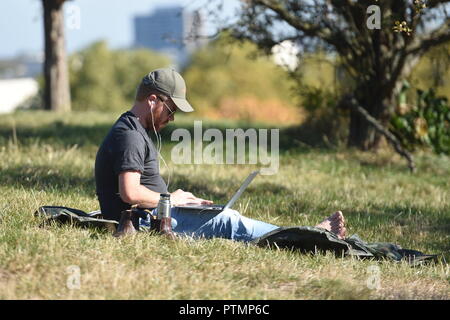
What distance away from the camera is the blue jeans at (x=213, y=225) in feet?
18.3

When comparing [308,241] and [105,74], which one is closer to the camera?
[308,241]

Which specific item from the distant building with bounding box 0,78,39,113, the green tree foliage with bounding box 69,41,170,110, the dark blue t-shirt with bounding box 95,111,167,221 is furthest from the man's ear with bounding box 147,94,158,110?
the distant building with bounding box 0,78,39,113

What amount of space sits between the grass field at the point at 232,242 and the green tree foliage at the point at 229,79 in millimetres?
43670

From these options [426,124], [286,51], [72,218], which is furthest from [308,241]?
[426,124]

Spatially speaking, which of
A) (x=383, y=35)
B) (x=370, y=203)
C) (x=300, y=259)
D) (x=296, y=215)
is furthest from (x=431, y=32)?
(x=300, y=259)

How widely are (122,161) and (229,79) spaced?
181 ft

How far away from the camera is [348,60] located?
1183cm

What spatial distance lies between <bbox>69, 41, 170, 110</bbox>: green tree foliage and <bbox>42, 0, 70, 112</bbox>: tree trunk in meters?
36.8

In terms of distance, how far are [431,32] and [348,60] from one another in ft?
4.16

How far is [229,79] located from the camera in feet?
197

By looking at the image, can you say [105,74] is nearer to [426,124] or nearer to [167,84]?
[426,124]

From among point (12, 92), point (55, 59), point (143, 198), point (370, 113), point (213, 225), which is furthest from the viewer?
point (12, 92)

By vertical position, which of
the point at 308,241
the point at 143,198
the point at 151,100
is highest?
the point at 151,100

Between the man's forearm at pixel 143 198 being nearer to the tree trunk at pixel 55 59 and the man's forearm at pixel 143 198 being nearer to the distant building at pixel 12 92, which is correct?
the tree trunk at pixel 55 59
